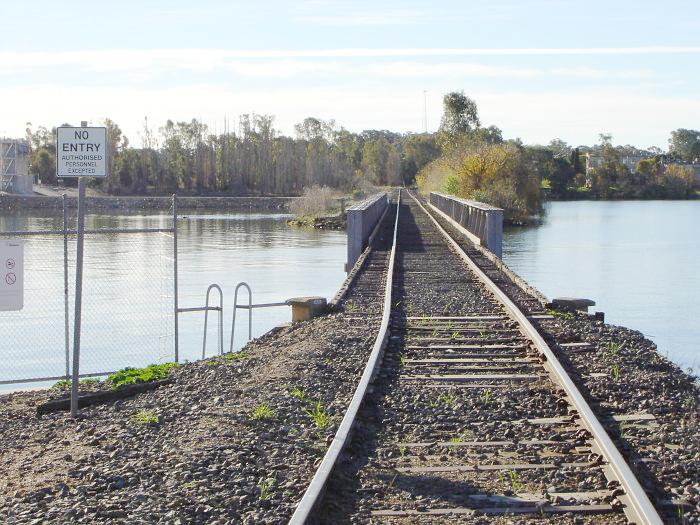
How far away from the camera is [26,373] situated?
55.3 ft

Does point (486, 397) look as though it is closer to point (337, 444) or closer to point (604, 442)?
point (604, 442)

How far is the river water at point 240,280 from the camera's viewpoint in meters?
19.5

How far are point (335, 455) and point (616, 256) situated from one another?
1584 inches

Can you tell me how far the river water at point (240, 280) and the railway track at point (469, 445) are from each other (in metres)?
7.36

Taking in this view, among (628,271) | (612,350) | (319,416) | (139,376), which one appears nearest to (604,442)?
(319,416)

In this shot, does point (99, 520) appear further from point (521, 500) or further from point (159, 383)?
point (159, 383)

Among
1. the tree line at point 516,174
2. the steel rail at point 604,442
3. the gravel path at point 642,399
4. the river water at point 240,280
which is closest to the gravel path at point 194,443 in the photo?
the steel rail at point 604,442

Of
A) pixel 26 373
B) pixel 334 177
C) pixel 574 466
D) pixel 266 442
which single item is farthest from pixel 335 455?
pixel 334 177

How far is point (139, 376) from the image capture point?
12078mm

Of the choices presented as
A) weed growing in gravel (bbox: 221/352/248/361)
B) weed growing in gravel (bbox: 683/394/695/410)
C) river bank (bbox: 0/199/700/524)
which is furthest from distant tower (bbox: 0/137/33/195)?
weed growing in gravel (bbox: 683/394/695/410)

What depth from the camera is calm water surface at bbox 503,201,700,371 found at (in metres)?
23.4

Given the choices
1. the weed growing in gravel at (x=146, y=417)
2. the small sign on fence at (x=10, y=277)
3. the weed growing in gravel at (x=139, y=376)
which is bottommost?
the weed growing in gravel at (x=139, y=376)

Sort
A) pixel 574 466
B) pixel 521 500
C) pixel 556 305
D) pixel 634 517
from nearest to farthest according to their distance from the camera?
pixel 634 517, pixel 521 500, pixel 574 466, pixel 556 305

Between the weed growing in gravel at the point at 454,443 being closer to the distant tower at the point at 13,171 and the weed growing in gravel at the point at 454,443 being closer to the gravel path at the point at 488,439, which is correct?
the gravel path at the point at 488,439
